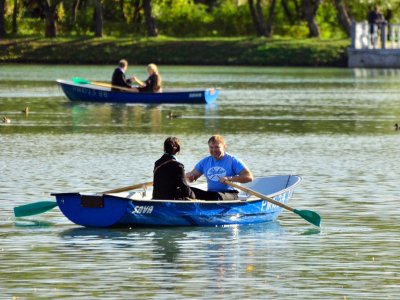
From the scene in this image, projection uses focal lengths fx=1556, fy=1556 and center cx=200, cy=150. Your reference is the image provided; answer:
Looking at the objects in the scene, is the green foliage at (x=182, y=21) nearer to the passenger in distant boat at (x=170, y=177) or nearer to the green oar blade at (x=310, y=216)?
the green oar blade at (x=310, y=216)

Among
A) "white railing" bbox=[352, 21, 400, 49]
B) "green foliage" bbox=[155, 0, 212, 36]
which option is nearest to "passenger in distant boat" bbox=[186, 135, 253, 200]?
"white railing" bbox=[352, 21, 400, 49]

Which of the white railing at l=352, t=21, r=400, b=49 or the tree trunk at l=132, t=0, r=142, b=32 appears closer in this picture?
the white railing at l=352, t=21, r=400, b=49

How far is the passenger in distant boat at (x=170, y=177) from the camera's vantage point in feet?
67.0

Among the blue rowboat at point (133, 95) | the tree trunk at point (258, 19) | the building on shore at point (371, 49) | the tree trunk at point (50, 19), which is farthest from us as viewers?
the tree trunk at point (258, 19)

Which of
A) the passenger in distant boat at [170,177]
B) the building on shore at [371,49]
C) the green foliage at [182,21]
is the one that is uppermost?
the passenger in distant boat at [170,177]

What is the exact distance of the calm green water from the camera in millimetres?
16688

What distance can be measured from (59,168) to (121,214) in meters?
9.64

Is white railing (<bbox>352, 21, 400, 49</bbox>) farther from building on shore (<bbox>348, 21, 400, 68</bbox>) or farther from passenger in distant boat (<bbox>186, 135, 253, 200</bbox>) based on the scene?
passenger in distant boat (<bbox>186, 135, 253, 200</bbox>)

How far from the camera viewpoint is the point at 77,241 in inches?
773

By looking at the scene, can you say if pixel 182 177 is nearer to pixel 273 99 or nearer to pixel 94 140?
pixel 94 140

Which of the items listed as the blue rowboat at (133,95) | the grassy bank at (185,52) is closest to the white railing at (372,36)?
the grassy bank at (185,52)

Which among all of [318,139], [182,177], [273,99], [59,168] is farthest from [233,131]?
[182,177]

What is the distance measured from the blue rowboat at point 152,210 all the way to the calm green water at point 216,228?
0.16m

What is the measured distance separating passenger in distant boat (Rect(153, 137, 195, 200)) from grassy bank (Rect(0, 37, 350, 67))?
7060 cm
